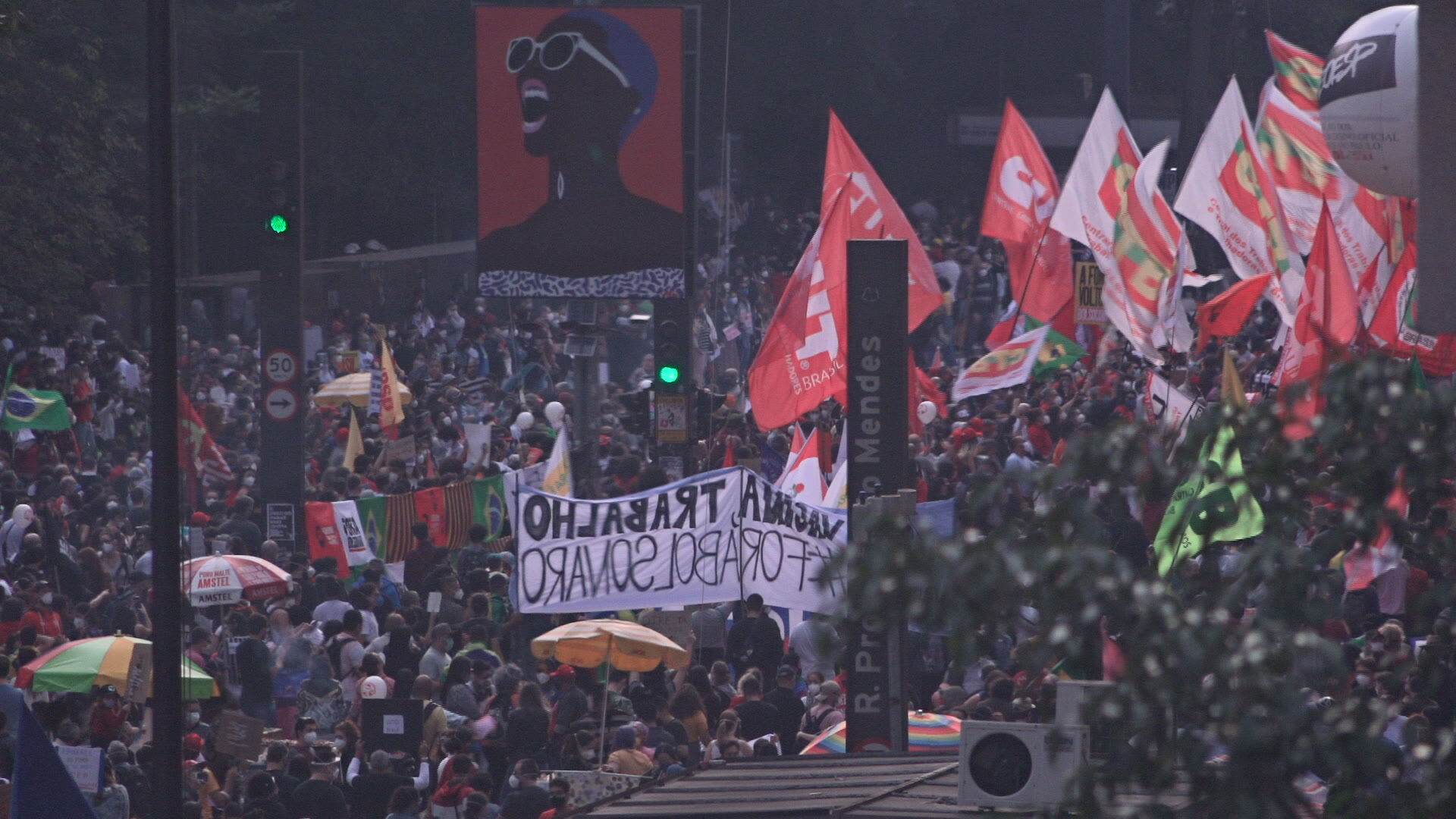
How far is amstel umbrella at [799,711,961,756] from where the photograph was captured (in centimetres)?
1045

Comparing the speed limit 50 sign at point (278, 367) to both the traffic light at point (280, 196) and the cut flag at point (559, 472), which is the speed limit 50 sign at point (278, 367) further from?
the cut flag at point (559, 472)

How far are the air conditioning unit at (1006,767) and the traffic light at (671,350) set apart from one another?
10151 mm

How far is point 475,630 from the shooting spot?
12.5 meters

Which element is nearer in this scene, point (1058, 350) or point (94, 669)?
point (94, 669)

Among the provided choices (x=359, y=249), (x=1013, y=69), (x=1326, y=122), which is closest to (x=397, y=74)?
(x=359, y=249)

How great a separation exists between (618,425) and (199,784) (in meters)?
12.5

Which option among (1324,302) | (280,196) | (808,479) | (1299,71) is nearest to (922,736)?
(808,479)

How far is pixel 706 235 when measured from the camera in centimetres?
4591

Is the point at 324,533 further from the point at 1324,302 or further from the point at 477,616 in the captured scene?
the point at 1324,302

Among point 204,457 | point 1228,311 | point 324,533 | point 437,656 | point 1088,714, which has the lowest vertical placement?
point 437,656

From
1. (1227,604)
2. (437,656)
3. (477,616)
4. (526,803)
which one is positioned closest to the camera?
(1227,604)

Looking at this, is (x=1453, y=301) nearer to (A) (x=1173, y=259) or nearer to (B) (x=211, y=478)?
(A) (x=1173, y=259)

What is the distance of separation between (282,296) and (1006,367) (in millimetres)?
6352

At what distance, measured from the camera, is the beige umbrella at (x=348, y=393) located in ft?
76.1
